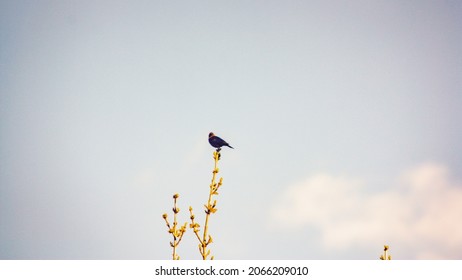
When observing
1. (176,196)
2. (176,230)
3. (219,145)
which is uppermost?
(219,145)

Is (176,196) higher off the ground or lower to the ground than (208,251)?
higher
